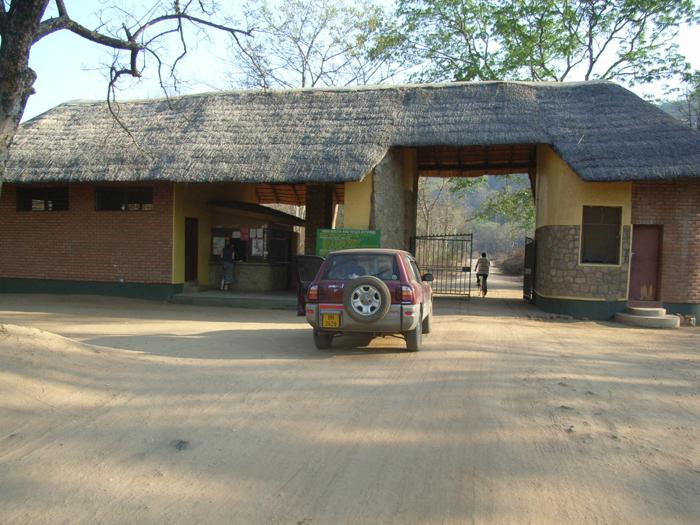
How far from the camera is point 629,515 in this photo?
3.50 metres

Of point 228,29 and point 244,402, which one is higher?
Result: point 228,29

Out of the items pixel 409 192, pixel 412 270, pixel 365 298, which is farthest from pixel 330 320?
pixel 409 192

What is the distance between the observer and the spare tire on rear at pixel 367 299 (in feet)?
26.0

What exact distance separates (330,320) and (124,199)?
36.2ft

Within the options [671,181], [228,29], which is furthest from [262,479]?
[671,181]

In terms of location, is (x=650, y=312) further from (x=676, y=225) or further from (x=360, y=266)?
(x=360, y=266)

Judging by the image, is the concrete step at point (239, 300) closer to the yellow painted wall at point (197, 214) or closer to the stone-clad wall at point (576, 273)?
the yellow painted wall at point (197, 214)

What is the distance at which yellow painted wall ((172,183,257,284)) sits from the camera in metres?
16.5

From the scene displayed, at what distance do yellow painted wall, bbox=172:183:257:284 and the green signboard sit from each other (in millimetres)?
4576

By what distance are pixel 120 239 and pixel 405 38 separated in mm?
19915

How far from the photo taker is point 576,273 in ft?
47.0

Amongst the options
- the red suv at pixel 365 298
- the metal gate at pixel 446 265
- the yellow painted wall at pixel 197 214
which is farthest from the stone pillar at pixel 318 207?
the red suv at pixel 365 298

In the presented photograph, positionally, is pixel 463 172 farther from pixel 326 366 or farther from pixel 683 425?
pixel 683 425

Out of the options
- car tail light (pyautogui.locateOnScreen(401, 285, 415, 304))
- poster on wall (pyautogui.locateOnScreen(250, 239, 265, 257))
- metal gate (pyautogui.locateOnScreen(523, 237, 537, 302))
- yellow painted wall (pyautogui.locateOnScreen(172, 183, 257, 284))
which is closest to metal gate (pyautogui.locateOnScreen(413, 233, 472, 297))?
metal gate (pyautogui.locateOnScreen(523, 237, 537, 302))
